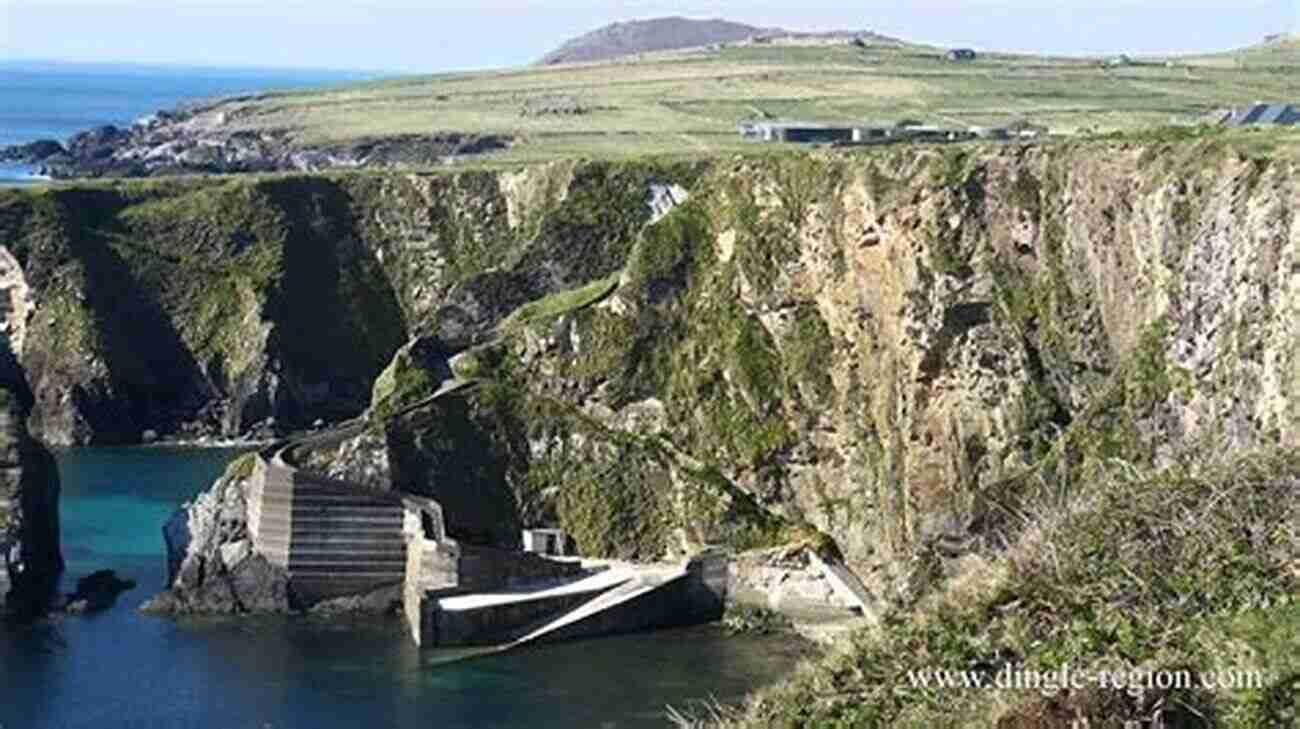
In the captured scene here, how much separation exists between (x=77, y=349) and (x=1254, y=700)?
3013 inches

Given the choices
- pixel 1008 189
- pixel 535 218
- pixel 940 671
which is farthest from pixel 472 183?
pixel 940 671

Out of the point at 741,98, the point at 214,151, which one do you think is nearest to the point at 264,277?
the point at 741,98

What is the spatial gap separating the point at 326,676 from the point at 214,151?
87683 mm

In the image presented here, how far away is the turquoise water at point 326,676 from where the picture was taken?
4384cm

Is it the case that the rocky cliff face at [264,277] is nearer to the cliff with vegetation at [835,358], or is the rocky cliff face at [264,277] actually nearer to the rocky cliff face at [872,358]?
the cliff with vegetation at [835,358]

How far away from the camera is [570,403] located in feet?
204

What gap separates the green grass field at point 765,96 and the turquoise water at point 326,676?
43340 mm

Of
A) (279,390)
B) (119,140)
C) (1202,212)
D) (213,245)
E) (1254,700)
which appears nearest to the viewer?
(1254,700)

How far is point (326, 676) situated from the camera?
47.4 meters

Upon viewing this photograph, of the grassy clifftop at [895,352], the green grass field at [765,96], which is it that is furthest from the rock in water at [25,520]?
the green grass field at [765,96]

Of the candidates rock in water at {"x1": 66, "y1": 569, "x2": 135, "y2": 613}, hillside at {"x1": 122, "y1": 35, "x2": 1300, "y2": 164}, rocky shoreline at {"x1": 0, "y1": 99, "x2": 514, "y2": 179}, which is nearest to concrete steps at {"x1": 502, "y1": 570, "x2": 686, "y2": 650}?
rock in water at {"x1": 66, "y1": 569, "x2": 135, "y2": 613}

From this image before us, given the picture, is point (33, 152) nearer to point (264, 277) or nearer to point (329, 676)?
point (264, 277)

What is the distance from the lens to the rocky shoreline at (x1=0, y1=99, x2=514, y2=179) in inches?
4542

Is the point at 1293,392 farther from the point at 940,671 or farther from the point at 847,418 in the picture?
the point at 940,671
